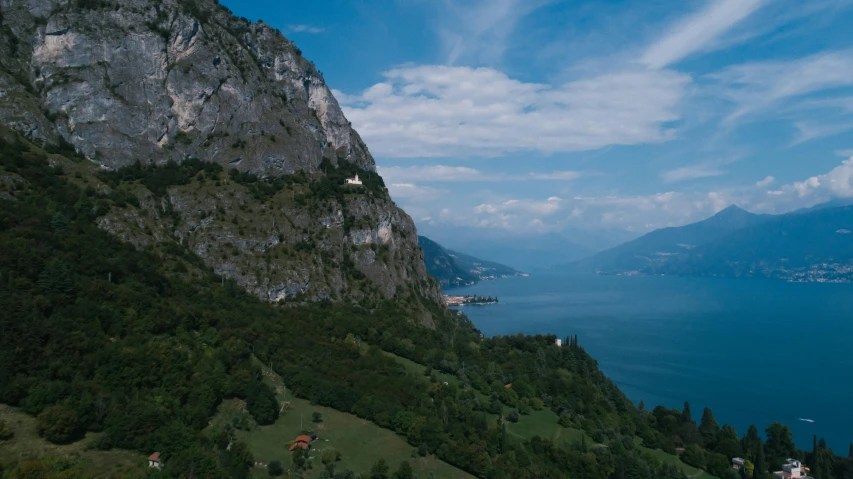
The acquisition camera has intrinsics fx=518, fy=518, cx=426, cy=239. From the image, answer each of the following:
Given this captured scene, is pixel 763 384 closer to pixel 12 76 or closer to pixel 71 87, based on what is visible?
pixel 71 87

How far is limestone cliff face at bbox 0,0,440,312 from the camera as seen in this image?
6600 centimetres

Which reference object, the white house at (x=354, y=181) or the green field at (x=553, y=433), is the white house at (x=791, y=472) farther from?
the white house at (x=354, y=181)

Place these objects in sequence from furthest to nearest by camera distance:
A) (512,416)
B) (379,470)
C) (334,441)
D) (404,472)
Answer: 1. (512,416)
2. (334,441)
3. (404,472)
4. (379,470)

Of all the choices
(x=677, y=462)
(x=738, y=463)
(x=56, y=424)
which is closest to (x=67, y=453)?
(x=56, y=424)

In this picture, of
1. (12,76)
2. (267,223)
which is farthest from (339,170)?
(12,76)

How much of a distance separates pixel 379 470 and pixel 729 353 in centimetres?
10114

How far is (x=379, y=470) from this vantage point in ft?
122

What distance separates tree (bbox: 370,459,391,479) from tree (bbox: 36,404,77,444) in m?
19.2

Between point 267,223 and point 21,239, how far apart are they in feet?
103

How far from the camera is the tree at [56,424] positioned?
1176 inches

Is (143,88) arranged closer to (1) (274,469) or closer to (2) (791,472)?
(1) (274,469)

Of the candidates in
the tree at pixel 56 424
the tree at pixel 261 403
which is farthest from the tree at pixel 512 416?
the tree at pixel 56 424

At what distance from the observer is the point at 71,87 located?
67812 mm

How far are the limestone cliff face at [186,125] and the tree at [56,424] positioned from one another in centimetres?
3051
